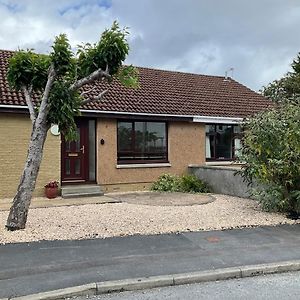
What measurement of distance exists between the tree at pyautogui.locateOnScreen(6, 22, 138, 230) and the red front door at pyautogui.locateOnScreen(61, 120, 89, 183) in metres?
5.57

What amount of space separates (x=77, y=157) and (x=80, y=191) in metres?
1.52

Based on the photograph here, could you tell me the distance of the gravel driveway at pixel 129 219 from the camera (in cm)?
793

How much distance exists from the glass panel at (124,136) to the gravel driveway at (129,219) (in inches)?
156

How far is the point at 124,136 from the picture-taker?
15484 mm

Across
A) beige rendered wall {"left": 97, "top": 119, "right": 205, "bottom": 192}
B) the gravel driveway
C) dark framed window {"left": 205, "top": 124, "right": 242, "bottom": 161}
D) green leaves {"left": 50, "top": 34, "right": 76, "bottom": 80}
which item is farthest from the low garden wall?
green leaves {"left": 50, "top": 34, "right": 76, "bottom": 80}

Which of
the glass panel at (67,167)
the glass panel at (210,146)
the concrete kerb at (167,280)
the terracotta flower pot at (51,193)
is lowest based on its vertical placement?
the concrete kerb at (167,280)

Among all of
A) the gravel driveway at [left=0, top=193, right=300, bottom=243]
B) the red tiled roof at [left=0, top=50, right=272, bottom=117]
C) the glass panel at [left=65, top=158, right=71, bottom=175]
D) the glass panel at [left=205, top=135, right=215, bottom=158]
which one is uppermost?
the red tiled roof at [left=0, top=50, right=272, bottom=117]

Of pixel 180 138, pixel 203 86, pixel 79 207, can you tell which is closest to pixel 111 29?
pixel 79 207

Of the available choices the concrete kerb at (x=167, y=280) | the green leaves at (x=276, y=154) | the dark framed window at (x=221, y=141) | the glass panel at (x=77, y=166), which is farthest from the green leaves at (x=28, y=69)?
the dark framed window at (x=221, y=141)

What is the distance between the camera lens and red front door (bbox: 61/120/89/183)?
46.5 feet

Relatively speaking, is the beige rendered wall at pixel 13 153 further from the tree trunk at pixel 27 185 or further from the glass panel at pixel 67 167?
the tree trunk at pixel 27 185

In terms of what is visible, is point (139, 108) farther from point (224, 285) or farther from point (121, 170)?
point (224, 285)

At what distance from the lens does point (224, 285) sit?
→ 5488 millimetres

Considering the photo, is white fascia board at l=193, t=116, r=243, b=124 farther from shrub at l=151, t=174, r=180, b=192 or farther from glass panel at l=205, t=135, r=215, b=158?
shrub at l=151, t=174, r=180, b=192
